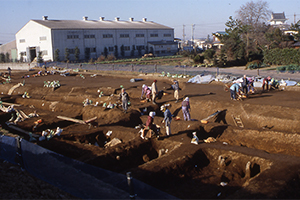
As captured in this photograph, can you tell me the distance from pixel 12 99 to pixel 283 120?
66.8 ft

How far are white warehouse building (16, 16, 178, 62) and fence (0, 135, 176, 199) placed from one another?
150ft

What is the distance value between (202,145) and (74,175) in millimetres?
5645

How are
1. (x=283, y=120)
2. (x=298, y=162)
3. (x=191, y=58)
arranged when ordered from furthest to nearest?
(x=191, y=58) → (x=283, y=120) → (x=298, y=162)

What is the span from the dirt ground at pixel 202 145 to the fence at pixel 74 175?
444mm

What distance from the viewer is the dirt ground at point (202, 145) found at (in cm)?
881

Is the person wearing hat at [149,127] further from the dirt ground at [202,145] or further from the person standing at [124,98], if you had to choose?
the person standing at [124,98]

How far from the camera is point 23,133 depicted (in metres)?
14.2

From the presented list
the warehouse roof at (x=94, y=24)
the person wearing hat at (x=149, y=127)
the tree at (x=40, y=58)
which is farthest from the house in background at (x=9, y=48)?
the person wearing hat at (x=149, y=127)

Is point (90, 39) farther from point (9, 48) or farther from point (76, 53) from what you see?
point (9, 48)

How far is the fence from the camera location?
6.22 meters

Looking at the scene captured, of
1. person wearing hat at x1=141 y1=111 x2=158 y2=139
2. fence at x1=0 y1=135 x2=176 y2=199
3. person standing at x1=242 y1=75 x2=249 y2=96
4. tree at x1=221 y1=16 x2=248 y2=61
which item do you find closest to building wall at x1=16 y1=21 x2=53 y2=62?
tree at x1=221 y1=16 x2=248 y2=61

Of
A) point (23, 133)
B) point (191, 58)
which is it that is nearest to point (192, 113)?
point (23, 133)

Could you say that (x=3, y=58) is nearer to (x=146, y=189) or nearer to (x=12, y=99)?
(x=12, y=99)

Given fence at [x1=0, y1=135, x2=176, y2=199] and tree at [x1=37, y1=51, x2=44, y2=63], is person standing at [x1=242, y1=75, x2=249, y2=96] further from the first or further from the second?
tree at [x1=37, y1=51, x2=44, y2=63]
